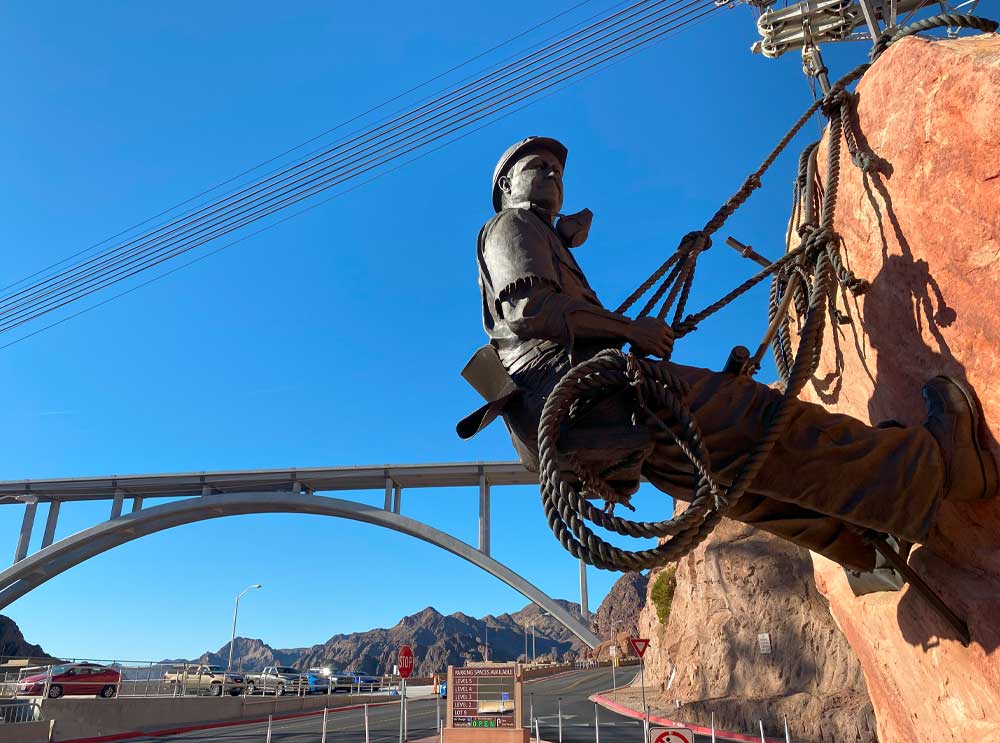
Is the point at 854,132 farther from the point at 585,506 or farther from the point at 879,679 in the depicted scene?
the point at 879,679

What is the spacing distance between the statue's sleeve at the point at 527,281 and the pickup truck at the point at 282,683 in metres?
28.0

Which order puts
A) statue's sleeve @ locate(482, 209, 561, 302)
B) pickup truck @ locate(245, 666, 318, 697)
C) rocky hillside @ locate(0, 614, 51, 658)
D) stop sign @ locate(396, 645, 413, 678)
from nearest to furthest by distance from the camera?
1. statue's sleeve @ locate(482, 209, 561, 302)
2. stop sign @ locate(396, 645, 413, 678)
3. pickup truck @ locate(245, 666, 318, 697)
4. rocky hillside @ locate(0, 614, 51, 658)

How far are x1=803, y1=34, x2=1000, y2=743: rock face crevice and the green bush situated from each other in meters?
21.5

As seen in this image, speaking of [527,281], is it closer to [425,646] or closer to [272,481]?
[272,481]

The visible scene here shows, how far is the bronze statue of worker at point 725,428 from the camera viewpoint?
2.53 metres

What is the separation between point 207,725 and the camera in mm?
18734

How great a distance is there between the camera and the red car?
1946 centimetres

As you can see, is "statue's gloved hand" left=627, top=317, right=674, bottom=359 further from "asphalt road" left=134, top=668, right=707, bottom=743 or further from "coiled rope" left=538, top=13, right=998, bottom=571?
"asphalt road" left=134, top=668, right=707, bottom=743

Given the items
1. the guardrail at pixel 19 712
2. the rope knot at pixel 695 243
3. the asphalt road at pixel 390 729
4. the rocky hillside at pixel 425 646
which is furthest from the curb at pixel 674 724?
the rocky hillside at pixel 425 646

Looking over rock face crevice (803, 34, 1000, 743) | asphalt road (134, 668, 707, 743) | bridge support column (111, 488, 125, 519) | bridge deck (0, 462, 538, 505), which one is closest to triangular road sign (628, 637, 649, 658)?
asphalt road (134, 668, 707, 743)

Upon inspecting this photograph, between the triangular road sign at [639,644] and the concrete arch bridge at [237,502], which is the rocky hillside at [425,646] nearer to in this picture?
the concrete arch bridge at [237,502]

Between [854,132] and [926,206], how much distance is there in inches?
30.0

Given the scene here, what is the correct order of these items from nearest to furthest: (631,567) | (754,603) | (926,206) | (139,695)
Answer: (631,567), (926,206), (754,603), (139,695)

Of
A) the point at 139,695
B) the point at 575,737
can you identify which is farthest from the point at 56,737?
the point at 575,737
